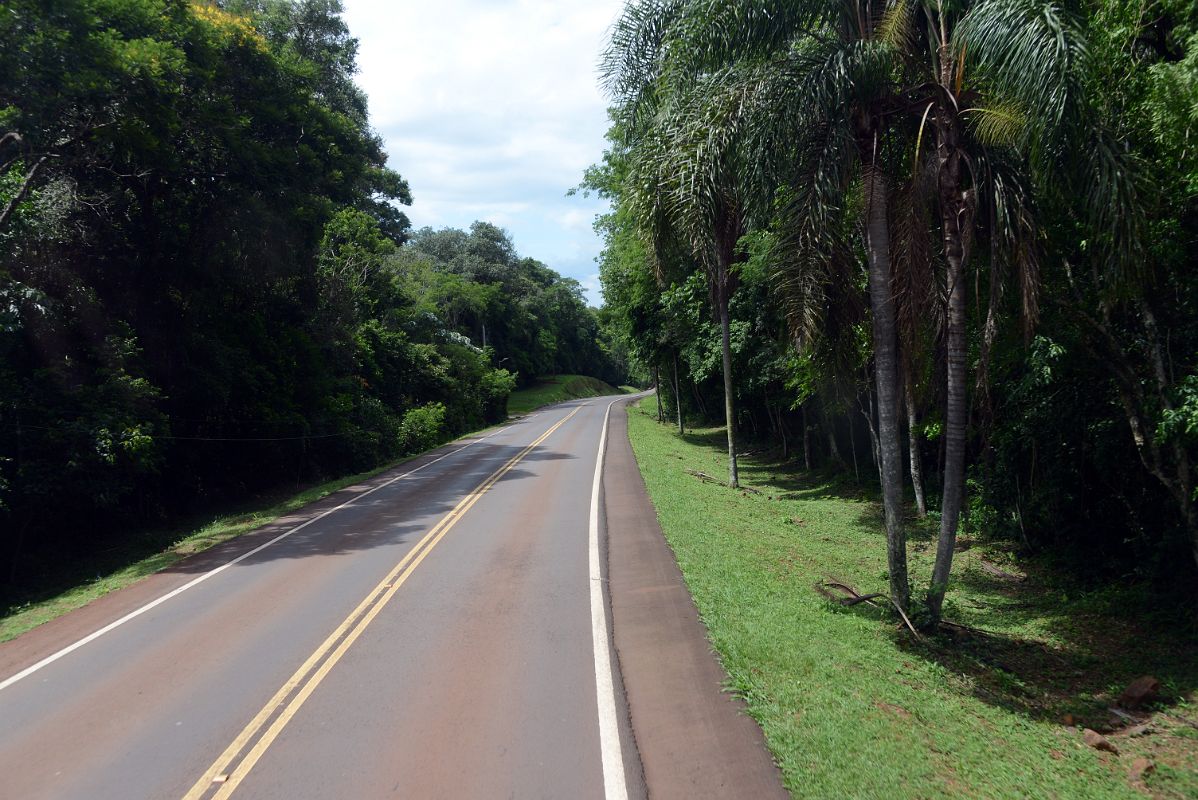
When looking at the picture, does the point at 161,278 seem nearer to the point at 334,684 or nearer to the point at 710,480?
the point at 710,480

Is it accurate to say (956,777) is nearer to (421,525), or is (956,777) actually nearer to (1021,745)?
(1021,745)

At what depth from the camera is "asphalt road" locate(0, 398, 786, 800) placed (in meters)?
5.45

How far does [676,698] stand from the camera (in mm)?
6539

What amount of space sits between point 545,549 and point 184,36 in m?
15.5

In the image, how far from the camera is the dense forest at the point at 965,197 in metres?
7.50

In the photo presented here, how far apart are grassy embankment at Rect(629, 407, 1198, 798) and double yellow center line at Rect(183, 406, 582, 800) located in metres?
3.98

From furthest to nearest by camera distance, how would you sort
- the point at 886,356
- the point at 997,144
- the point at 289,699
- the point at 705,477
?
the point at 705,477 < the point at 886,356 < the point at 997,144 < the point at 289,699

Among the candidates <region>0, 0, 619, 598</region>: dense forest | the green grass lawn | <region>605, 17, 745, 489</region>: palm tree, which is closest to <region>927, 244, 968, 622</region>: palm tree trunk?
<region>605, 17, 745, 489</region>: palm tree

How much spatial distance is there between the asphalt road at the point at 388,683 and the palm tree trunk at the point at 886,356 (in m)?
2.79

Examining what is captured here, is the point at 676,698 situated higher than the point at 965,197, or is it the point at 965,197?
the point at 965,197

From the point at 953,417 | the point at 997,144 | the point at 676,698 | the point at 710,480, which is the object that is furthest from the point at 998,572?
the point at 676,698

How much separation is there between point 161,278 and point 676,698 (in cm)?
2075

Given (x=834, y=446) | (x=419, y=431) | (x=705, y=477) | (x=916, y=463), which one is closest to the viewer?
(x=916, y=463)

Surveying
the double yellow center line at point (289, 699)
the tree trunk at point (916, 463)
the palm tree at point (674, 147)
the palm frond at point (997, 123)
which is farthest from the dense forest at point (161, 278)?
the tree trunk at point (916, 463)
